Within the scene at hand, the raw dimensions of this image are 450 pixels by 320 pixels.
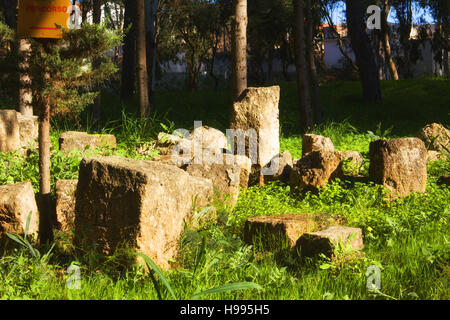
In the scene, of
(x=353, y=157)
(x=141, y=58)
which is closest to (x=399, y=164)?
(x=353, y=157)

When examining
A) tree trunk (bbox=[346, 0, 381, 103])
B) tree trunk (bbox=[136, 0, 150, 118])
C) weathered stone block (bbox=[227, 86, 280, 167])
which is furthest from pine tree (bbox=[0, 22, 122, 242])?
tree trunk (bbox=[346, 0, 381, 103])

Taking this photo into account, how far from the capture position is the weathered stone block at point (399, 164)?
7.29 metres

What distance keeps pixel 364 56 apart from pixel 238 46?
8589mm

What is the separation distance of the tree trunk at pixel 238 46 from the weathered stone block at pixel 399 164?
11.2 feet

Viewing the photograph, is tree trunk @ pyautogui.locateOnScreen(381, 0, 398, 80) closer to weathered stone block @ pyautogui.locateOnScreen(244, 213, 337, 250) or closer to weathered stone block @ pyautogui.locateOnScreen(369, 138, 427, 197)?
weathered stone block @ pyautogui.locateOnScreen(369, 138, 427, 197)

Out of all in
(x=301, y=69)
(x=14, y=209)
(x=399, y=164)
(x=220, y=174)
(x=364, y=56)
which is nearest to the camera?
(x=14, y=209)

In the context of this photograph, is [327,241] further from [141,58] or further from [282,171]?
[141,58]

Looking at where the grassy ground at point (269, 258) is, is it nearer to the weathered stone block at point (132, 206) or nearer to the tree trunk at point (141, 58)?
the weathered stone block at point (132, 206)

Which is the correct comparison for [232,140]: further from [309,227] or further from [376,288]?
[376,288]

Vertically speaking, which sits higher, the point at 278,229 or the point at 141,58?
the point at 141,58

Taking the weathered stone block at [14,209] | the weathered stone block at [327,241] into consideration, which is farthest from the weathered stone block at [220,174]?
the weathered stone block at [14,209]

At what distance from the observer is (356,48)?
1773 cm

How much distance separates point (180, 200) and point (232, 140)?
3.73 metres

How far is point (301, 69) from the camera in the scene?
12.1 m
